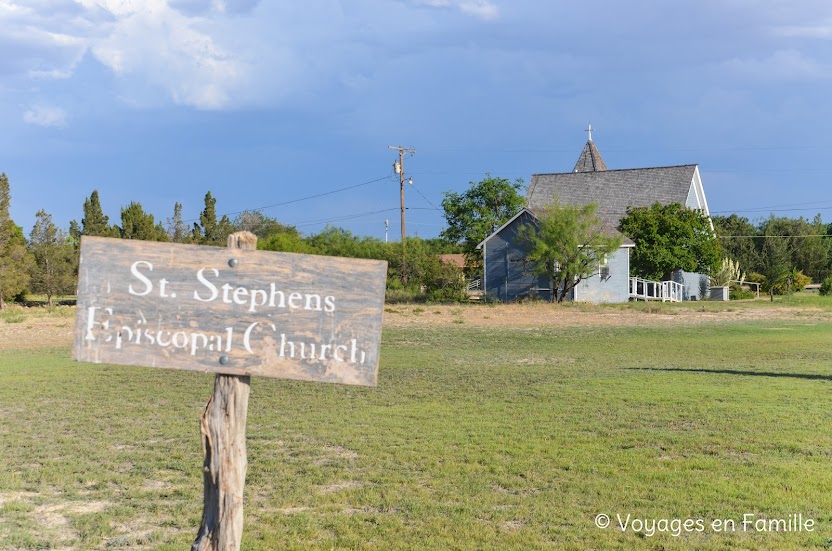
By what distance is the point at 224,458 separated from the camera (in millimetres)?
4422

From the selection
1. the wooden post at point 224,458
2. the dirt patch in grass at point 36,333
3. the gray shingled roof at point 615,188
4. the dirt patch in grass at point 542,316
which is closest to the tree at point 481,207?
the gray shingled roof at point 615,188

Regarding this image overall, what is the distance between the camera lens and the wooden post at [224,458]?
4.37 meters

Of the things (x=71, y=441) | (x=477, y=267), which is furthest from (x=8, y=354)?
(x=477, y=267)

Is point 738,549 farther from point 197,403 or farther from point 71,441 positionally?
point 197,403

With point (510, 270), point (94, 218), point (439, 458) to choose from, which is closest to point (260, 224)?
point (94, 218)

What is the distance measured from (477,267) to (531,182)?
7.49 metres

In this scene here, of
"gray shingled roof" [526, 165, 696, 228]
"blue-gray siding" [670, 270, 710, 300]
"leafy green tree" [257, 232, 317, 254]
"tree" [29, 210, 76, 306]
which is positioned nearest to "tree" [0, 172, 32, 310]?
"tree" [29, 210, 76, 306]

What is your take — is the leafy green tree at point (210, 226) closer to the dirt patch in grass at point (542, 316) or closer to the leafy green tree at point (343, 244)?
the leafy green tree at point (343, 244)

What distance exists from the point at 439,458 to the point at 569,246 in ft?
123

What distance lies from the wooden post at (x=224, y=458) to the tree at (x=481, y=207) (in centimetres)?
5606

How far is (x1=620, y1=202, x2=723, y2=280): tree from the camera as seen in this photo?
166ft

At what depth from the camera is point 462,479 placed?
8.05 metres

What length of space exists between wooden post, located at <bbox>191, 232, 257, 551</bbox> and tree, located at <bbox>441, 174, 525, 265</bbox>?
184 ft

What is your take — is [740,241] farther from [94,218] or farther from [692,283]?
[94,218]
